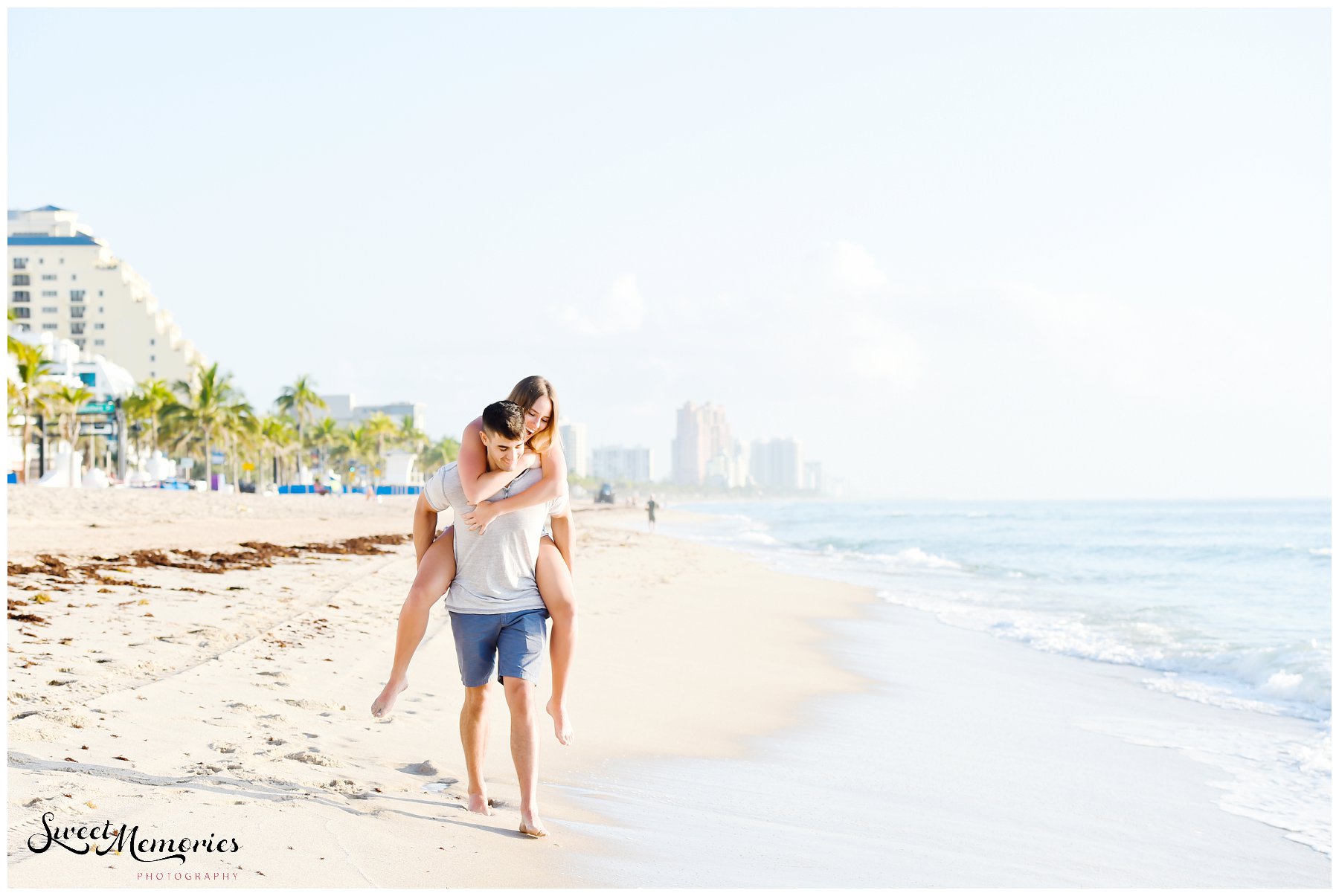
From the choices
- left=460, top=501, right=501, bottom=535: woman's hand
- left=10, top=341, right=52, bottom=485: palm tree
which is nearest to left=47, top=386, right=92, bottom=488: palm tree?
left=10, top=341, right=52, bottom=485: palm tree

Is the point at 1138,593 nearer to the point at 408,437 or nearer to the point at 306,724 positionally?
the point at 306,724

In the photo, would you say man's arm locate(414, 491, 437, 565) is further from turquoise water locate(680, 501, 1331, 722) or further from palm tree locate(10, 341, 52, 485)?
palm tree locate(10, 341, 52, 485)

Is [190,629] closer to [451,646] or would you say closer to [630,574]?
[451,646]

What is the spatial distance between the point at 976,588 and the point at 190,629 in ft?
47.9

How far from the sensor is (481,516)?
11.6 ft

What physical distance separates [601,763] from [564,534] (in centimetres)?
166

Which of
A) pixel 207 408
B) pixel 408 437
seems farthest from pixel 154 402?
pixel 408 437

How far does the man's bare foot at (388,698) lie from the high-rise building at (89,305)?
135 meters

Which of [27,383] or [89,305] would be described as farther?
[89,305]

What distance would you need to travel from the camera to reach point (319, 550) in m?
16.7

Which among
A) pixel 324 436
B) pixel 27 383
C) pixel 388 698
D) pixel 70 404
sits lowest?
pixel 388 698

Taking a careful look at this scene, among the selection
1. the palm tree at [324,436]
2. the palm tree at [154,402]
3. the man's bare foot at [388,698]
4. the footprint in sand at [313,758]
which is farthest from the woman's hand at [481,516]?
the palm tree at [324,436]

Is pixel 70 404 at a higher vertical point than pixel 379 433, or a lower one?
lower

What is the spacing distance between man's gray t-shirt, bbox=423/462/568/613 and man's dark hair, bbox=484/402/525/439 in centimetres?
20
